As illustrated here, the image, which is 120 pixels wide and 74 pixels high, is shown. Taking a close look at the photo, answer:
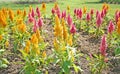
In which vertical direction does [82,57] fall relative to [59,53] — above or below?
below

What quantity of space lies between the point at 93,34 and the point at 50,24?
6.16ft

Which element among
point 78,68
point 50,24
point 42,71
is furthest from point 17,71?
point 50,24

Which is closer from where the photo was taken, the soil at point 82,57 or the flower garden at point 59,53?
the flower garden at point 59,53

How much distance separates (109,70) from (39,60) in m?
1.31

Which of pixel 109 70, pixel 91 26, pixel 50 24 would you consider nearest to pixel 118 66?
pixel 109 70

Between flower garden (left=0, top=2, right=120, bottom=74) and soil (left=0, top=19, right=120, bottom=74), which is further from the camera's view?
soil (left=0, top=19, right=120, bottom=74)

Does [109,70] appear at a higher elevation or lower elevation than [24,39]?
lower

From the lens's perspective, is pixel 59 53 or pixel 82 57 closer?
pixel 59 53

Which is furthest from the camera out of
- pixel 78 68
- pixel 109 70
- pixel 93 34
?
pixel 93 34

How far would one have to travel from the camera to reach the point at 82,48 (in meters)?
6.96

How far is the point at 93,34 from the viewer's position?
8117 mm

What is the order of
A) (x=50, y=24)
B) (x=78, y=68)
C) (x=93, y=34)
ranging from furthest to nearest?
(x=50, y=24) → (x=93, y=34) → (x=78, y=68)

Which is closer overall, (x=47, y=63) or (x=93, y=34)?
(x=47, y=63)

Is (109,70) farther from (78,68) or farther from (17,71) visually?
(17,71)
